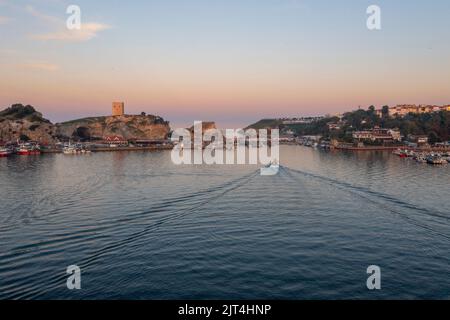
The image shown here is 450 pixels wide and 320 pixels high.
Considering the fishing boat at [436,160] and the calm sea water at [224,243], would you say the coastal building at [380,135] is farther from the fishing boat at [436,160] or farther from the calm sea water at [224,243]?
the calm sea water at [224,243]

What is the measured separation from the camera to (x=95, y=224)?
21.5m

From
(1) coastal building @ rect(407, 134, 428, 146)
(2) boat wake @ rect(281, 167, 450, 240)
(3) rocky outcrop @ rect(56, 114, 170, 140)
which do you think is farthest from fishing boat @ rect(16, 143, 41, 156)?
(1) coastal building @ rect(407, 134, 428, 146)

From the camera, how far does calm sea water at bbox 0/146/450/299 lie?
44.7ft

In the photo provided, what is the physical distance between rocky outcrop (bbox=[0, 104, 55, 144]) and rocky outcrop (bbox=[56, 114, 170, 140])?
21.6 m

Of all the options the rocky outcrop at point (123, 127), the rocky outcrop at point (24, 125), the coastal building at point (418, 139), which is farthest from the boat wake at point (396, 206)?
the rocky outcrop at point (123, 127)

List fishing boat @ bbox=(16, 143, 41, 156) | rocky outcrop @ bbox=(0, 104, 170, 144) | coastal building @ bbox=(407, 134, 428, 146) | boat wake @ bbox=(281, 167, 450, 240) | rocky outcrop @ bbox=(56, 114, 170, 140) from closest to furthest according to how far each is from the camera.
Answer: boat wake @ bbox=(281, 167, 450, 240), fishing boat @ bbox=(16, 143, 41, 156), coastal building @ bbox=(407, 134, 428, 146), rocky outcrop @ bbox=(0, 104, 170, 144), rocky outcrop @ bbox=(56, 114, 170, 140)

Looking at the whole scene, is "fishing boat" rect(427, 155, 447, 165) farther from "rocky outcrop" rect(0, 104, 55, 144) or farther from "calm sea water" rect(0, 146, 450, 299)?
"rocky outcrop" rect(0, 104, 55, 144)

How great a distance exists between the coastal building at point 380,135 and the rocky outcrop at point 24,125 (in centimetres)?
10414

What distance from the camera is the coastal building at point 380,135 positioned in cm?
12301

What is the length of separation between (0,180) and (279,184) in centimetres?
3110

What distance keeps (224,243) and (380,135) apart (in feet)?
394

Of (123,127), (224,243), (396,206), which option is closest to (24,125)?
(123,127)
